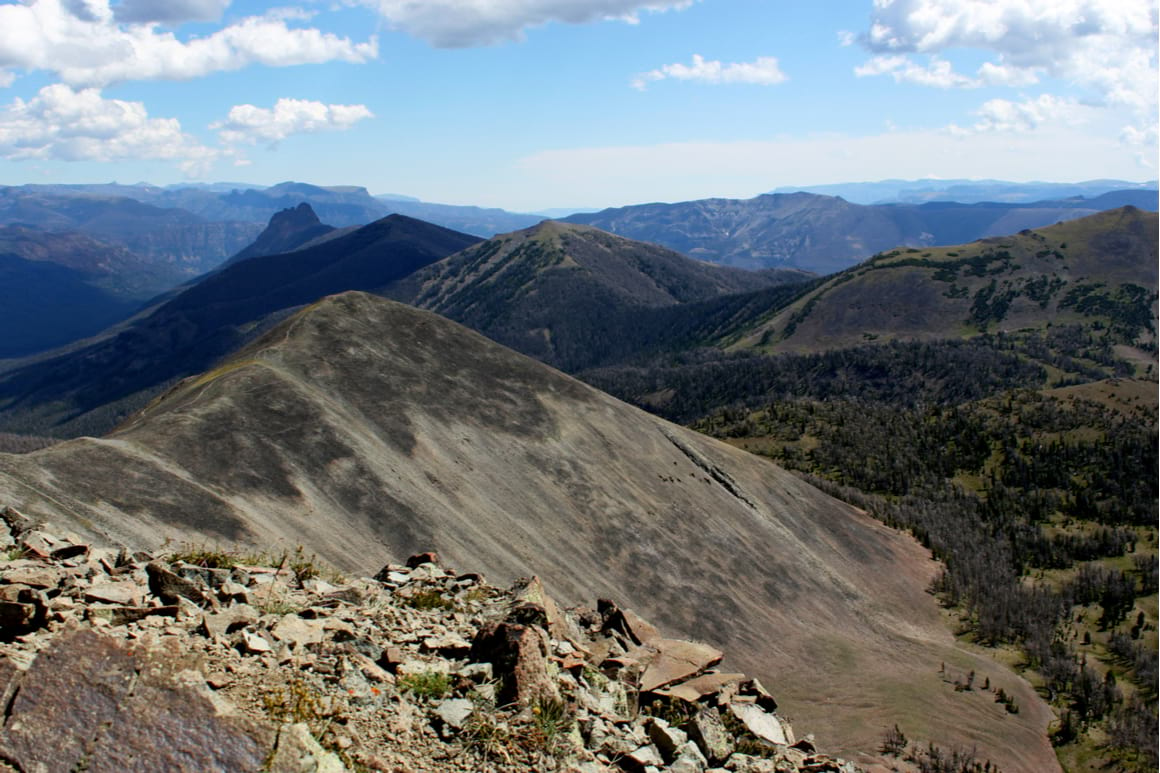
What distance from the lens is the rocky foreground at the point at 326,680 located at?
9.59 meters

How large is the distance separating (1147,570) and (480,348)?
2688 inches

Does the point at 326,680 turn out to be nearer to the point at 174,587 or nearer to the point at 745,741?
the point at 174,587

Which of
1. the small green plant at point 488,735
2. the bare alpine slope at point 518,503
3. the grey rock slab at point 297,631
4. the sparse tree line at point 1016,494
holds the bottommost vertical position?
the sparse tree line at point 1016,494

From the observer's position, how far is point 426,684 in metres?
12.8

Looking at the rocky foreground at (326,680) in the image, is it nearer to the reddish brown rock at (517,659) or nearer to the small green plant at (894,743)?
the reddish brown rock at (517,659)

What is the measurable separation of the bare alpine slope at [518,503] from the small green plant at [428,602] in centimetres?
1543

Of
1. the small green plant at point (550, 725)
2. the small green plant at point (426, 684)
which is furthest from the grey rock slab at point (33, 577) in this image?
the small green plant at point (550, 725)

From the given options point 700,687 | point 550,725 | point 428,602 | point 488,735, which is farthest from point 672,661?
point 488,735

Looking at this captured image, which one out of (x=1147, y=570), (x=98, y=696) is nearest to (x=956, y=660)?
(x=1147, y=570)

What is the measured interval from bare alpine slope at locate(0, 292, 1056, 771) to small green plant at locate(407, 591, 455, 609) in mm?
15433

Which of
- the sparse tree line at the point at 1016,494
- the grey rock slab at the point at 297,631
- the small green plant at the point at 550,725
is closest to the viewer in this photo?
the small green plant at the point at 550,725

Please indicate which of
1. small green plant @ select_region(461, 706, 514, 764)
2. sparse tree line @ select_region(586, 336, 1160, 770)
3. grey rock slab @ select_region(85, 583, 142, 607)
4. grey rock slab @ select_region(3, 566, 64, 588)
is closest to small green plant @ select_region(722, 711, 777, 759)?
small green plant @ select_region(461, 706, 514, 764)

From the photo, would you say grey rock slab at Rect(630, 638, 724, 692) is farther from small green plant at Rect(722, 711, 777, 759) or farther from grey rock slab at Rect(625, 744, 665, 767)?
grey rock slab at Rect(625, 744, 665, 767)

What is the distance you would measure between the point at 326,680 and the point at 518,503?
3632cm
